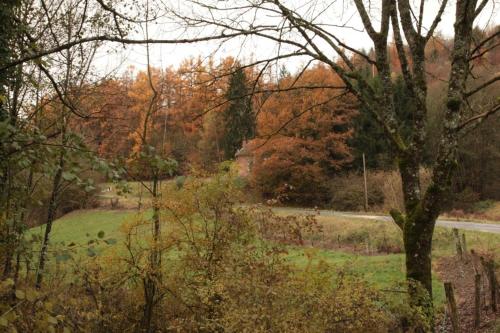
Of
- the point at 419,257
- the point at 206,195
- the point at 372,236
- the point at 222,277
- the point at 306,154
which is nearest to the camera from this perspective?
the point at 419,257

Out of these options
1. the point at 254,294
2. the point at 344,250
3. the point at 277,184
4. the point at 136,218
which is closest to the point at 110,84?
the point at 136,218

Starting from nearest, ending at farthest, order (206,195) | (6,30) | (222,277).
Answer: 1. (6,30)
2. (222,277)
3. (206,195)

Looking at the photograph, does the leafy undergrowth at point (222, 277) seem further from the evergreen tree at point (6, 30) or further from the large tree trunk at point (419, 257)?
the evergreen tree at point (6, 30)

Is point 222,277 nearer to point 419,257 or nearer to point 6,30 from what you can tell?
point 419,257

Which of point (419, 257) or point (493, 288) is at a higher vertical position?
point (419, 257)

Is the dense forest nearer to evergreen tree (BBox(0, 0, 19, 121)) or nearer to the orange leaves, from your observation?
evergreen tree (BBox(0, 0, 19, 121))

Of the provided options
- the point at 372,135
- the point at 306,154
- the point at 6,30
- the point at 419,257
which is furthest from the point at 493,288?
the point at 372,135

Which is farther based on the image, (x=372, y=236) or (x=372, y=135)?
(x=372, y=135)

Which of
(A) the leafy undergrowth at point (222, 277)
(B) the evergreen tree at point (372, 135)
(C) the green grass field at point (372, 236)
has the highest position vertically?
(B) the evergreen tree at point (372, 135)

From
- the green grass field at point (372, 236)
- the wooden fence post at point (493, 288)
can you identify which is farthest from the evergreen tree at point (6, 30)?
the wooden fence post at point (493, 288)

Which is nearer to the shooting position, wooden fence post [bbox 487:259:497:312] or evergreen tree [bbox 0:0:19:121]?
evergreen tree [bbox 0:0:19:121]

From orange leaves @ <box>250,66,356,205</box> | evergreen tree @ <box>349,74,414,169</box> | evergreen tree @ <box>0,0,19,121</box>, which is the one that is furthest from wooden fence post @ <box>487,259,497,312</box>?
evergreen tree @ <box>349,74,414,169</box>

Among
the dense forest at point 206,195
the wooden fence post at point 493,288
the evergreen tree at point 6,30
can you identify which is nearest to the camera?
the dense forest at point 206,195

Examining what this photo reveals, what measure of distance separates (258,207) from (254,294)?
181cm
